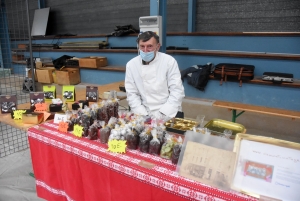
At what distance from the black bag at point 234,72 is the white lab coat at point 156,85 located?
1.96 m

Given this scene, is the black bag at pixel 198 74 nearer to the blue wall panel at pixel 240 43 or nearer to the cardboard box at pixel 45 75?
the blue wall panel at pixel 240 43

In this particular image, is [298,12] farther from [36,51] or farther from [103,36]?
[36,51]

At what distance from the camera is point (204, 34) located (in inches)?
172

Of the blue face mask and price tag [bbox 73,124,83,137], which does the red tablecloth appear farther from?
the blue face mask

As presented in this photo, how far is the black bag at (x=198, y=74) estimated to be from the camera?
3934mm

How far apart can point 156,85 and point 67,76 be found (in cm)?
370

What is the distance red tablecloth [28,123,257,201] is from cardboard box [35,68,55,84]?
4.19m

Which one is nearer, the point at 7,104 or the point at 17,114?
the point at 17,114

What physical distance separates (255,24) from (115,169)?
4092mm

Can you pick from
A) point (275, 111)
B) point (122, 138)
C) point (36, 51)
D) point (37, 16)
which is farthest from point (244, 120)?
point (37, 16)

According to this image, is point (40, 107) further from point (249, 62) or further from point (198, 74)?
point (249, 62)

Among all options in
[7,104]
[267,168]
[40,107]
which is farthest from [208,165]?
[7,104]

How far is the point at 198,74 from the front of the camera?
13.0ft

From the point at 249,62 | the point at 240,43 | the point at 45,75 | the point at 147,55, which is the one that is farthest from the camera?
the point at 45,75
